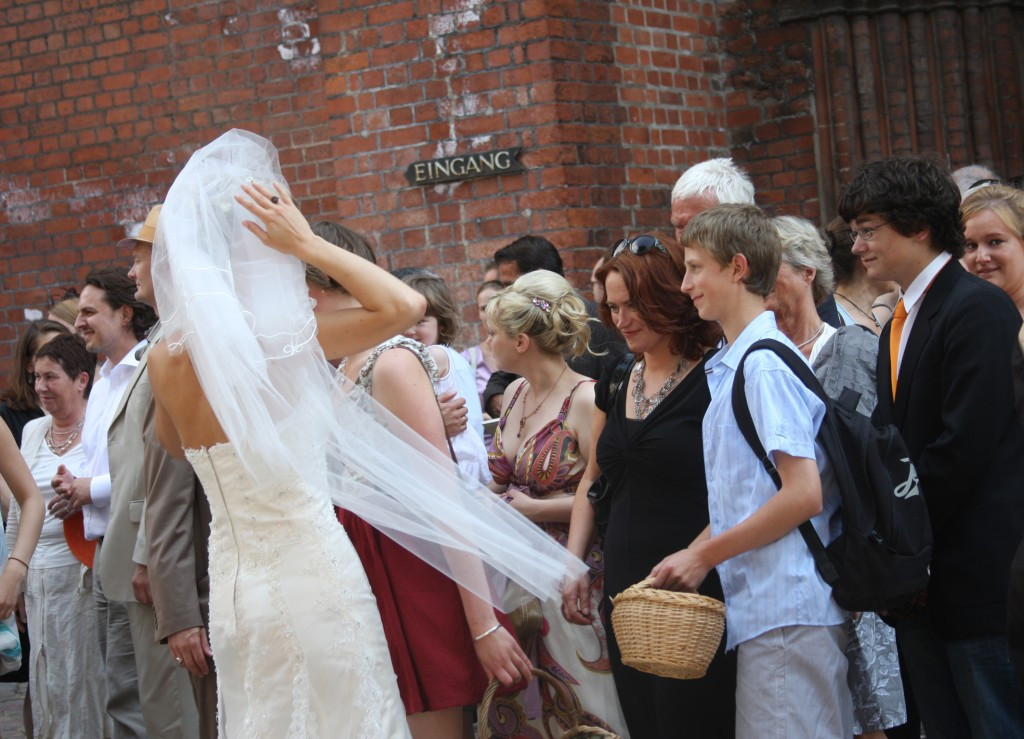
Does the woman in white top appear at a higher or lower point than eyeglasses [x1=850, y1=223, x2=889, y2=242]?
lower

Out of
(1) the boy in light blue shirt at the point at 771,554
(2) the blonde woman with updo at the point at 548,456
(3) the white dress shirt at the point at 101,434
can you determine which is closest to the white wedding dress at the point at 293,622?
(1) the boy in light blue shirt at the point at 771,554

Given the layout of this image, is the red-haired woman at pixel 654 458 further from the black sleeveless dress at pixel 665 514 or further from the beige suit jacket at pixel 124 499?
the beige suit jacket at pixel 124 499

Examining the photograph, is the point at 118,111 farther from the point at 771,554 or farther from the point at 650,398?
the point at 771,554

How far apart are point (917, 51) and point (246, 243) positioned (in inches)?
234

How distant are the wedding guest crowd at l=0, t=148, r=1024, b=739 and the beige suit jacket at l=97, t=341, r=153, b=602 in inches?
0.5

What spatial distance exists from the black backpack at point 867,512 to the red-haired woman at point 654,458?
49 cm

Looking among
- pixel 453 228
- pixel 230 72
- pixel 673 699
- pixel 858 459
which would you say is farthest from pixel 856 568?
pixel 230 72

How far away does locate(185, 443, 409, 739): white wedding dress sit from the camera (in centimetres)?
329

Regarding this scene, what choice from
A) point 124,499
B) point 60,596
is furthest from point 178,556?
point 60,596

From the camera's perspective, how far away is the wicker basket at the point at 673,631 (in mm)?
3225

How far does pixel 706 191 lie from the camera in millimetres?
4746

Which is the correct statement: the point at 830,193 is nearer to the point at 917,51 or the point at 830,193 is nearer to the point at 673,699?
the point at 917,51

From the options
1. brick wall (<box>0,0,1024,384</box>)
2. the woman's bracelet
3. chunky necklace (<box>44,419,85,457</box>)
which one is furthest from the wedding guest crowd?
brick wall (<box>0,0,1024,384</box>)

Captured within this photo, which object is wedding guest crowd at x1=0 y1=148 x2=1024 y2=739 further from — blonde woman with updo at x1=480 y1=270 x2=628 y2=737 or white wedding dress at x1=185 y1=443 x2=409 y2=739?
white wedding dress at x1=185 y1=443 x2=409 y2=739
